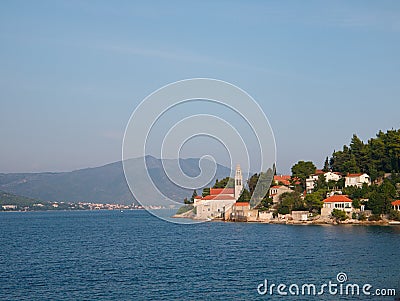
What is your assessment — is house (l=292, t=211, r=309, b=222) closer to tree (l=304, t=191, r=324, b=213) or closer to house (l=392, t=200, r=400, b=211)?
tree (l=304, t=191, r=324, b=213)

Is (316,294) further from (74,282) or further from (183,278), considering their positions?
(74,282)

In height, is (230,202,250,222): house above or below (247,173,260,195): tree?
below

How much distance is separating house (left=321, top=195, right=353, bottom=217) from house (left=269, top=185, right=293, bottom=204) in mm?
8525

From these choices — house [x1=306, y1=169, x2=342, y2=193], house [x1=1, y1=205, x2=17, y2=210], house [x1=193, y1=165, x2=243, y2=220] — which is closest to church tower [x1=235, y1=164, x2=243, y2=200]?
house [x1=193, y1=165, x2=243, y2=220]

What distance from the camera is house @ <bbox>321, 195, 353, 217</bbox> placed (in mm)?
56259

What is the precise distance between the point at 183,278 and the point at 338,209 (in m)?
34.3

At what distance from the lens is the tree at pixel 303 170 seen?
68875 mm

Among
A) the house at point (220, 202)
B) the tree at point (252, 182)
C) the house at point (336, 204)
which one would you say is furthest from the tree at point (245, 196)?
the house at point (336, 204)

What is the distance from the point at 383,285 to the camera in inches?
874

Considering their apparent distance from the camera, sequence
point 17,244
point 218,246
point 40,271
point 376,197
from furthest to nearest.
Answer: point 376,197, point 17,244, point 218,246, point 40,271

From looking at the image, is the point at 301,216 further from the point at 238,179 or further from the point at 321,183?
the point at 238,179

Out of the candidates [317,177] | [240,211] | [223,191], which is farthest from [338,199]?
[223,191]

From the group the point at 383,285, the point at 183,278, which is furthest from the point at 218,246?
the point at 383,285

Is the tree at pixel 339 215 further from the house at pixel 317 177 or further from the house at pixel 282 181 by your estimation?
the house at pixel 282 181
